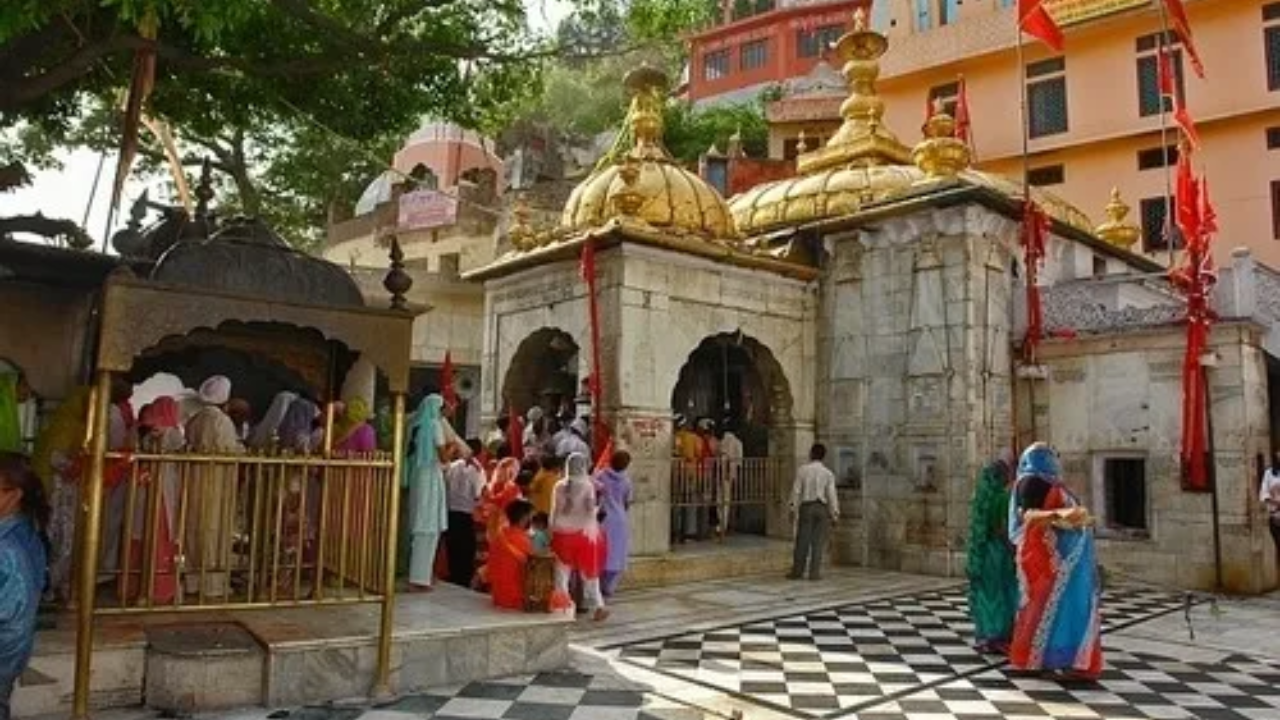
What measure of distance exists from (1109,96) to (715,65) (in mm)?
24887

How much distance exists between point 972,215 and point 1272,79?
15395mm

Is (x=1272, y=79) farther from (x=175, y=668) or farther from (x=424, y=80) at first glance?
(x=175, y=668)

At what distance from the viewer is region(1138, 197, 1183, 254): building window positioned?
22766mm

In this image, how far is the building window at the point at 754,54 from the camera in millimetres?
43562

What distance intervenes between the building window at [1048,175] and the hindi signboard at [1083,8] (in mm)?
3739

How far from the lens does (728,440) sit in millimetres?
12461

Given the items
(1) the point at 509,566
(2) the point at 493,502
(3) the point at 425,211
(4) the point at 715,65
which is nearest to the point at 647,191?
(2) the point at 493,502

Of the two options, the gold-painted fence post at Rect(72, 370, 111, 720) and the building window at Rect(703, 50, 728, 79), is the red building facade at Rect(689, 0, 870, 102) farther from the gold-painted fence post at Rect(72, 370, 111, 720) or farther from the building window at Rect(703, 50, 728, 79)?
the gold-painted fence post at Rect(72, 370, 111, 720)

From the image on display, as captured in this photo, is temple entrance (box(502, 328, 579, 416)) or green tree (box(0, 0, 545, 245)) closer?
green tree (box(0, 0, 545, 245))

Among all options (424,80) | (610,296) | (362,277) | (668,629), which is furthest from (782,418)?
(362,277)

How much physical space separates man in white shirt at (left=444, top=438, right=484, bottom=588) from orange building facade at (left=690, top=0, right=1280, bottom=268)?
59.1 ft

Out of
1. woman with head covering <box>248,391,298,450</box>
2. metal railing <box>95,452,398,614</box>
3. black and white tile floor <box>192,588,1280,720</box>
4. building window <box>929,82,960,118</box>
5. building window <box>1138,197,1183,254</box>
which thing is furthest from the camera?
building window <box>929,82,960,118</box>

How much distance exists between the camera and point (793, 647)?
24.0ft

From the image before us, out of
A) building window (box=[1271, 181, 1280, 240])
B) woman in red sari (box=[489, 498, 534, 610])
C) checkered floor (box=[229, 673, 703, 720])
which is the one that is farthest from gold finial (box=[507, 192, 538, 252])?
building window (box=[1271, 181, 1280, 240])
